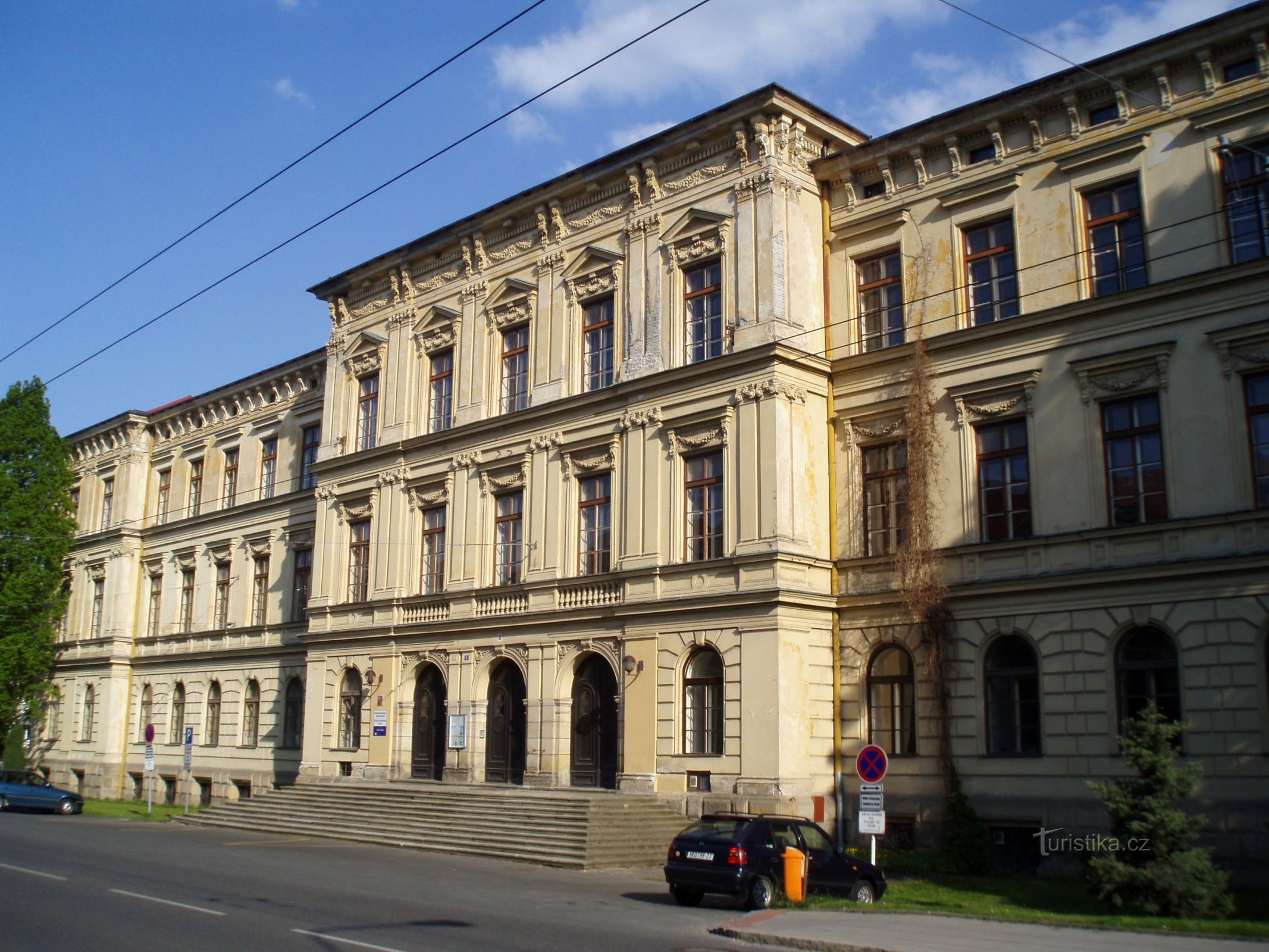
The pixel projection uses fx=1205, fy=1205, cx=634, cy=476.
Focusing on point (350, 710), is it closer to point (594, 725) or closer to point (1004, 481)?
point (594, 725)

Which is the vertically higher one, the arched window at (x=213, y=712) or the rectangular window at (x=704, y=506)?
the rectangular window at (x=704, y=506)

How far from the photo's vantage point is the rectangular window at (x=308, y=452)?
144 ft

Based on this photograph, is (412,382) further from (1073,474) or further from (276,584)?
(1073,474)

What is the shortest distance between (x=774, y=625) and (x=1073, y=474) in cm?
690

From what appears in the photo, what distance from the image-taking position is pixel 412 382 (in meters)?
37.1

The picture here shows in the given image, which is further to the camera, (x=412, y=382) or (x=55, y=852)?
(x=412, y=382)

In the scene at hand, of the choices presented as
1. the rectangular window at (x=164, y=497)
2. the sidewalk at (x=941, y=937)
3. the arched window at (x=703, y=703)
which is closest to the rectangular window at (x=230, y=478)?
the rectangular window at (x=164, y=497)

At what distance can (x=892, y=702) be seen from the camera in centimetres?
2659

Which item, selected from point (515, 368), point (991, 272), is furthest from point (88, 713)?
point (991, 272)

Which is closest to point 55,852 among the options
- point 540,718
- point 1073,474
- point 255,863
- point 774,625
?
point 255,863

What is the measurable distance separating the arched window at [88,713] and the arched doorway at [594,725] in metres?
29.9

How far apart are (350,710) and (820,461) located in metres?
17.8

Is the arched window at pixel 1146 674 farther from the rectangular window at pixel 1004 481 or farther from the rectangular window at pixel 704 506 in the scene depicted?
the rectangular window at pixel 704 506

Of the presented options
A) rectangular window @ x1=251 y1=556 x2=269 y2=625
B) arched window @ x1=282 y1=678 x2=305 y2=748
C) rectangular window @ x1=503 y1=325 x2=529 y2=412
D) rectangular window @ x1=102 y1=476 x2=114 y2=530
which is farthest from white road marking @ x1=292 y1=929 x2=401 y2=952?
rectangular window @ x1=102 y1=476 x2=114 y2=530
